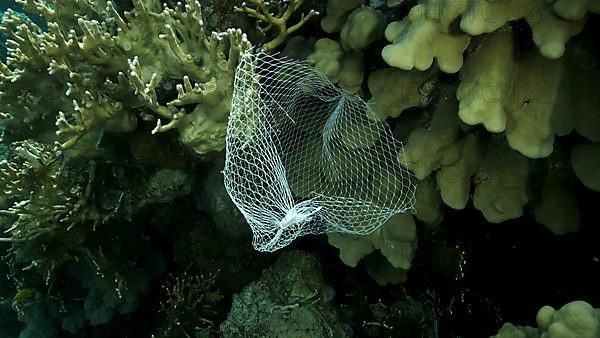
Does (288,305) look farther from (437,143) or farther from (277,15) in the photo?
(277,15)

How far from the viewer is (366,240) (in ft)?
8.98

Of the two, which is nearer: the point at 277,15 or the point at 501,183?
the point at 501,183

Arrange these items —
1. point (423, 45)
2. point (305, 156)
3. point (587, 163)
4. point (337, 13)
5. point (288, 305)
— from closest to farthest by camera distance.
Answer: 1. point (423, 45)
2. point (587, 163)
3. point (337, 13)
4. point (305, 156)
5. point (288, 305)

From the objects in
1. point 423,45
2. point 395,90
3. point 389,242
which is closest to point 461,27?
point 423,45

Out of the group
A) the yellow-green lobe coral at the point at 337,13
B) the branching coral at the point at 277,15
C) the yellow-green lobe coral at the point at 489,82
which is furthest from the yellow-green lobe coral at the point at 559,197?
the branching coral at the point at 277,15

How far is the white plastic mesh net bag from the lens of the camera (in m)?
2.24

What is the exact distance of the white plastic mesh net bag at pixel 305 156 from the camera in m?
2.24

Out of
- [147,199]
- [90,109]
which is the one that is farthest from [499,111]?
[147,199]

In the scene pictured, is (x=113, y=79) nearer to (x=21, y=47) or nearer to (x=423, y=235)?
(x=21, y=47)

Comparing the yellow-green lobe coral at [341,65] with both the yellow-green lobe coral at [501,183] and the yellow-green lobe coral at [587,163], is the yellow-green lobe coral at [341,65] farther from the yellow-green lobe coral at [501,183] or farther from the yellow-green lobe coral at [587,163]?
the yellow-green lobe coral at [587,163]

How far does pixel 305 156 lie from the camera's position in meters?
2.66

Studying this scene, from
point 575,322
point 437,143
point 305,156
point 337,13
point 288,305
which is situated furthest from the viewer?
point 288,305

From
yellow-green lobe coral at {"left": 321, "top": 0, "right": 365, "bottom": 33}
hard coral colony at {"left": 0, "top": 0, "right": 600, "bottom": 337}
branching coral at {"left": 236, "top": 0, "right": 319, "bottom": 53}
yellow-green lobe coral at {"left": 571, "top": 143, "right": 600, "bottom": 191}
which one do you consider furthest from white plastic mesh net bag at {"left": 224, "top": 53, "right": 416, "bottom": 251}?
yellow-green lobe coral at {"left": 571, "top": 143, "right": 600, "bottom": 191}

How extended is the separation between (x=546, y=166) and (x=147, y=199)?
2439 millimetres
